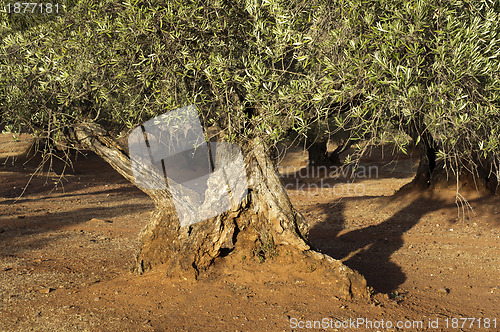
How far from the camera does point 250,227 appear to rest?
7.66 meters

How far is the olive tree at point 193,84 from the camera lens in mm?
6051

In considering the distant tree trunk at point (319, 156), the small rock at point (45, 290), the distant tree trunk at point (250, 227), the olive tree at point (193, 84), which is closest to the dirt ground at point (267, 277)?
the small rock at point (45, 290)

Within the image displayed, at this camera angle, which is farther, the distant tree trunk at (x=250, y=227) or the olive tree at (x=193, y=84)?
the distant tree trunk at (x=250, y=227)

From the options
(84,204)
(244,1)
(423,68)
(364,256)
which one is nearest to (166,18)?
(244,1)

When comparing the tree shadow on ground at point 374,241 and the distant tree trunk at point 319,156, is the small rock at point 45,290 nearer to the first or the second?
the tree shadow on ground at point 374,241

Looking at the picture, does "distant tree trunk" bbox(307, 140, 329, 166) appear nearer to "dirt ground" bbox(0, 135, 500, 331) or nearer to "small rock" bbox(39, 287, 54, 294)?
"dirt ground" bbox(0, 135, 500, 331)

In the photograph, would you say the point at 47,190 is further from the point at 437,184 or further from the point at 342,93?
the point at 342,93

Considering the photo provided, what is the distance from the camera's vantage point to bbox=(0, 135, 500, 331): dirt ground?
6.38 metres

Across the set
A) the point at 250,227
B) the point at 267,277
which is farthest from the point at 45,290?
the point at 267,277

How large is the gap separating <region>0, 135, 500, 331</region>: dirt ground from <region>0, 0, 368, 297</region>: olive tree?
1.68 feet

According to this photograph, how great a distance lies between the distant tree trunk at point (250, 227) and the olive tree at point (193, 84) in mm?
17

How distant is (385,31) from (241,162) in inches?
128

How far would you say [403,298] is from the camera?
7.32 m

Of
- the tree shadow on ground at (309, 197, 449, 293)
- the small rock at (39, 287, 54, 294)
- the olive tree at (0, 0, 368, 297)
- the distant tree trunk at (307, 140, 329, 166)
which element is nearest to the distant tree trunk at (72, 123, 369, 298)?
the olive tree at (0, 0, 368, 297)
